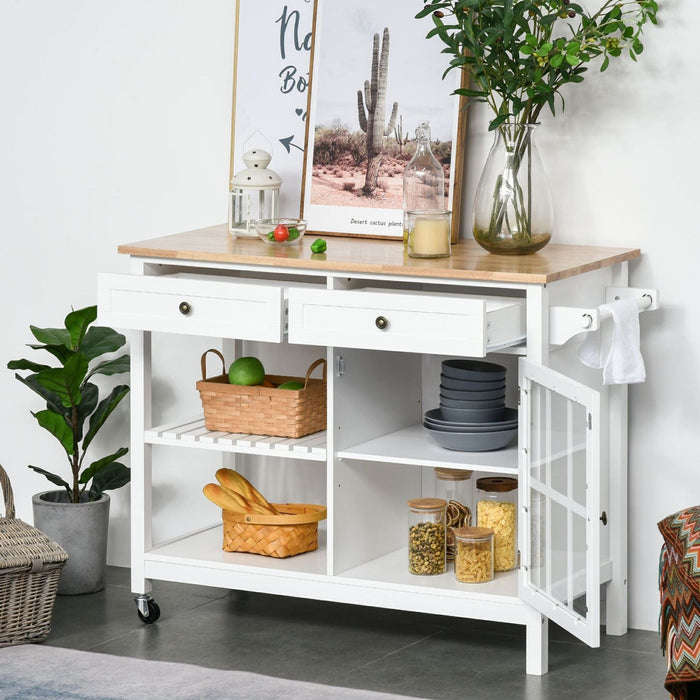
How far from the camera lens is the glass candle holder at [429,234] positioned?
3197 millimetres

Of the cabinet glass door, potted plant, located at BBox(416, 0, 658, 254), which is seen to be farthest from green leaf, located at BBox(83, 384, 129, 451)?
the cabinet glass door

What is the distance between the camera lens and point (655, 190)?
3385 mm

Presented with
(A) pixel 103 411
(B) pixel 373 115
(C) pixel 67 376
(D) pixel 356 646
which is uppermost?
(B) pixel 373 115

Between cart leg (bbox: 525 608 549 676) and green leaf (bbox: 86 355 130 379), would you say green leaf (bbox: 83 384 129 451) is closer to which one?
green leaf (bbox: 86 355 130 379)

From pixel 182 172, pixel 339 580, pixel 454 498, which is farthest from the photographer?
pixel 182 172

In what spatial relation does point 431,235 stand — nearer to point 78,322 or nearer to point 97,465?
point 78,322

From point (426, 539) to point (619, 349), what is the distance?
0.65 m

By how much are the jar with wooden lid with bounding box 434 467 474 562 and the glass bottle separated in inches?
25.3

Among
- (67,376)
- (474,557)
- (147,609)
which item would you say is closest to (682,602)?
(474,557)

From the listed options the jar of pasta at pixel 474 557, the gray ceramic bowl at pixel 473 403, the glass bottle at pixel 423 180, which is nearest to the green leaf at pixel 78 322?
the glass bottle at pixel 423 180

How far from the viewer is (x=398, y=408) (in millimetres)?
3535

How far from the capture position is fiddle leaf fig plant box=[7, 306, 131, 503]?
12.4ft

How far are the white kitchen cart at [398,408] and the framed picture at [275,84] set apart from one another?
237 mm

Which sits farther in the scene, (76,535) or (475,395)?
(76,535)
